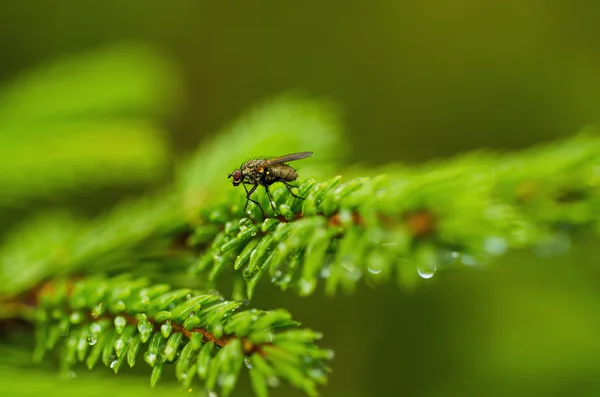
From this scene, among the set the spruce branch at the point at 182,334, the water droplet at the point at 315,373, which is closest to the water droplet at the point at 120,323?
the spruce branch at the point at 182,334

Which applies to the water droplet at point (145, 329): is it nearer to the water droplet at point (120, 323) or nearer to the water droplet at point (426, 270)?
the water droplet at point (120, 323)

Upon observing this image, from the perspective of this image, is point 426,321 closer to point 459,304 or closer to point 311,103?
point 459,304

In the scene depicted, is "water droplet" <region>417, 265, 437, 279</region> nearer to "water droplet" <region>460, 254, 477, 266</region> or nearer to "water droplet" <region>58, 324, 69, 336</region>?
"water droplet" <region>460, 254, 477, 266</region>

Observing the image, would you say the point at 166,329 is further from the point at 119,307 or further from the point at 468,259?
the point at 468,259

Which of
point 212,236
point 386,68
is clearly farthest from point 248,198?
point 386,68

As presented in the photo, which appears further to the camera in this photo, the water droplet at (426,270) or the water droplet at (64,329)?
the water droplet at (64,329)

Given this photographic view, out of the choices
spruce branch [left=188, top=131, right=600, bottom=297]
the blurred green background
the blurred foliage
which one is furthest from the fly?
the blurred green background

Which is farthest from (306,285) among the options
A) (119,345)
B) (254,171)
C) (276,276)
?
(254,171)
